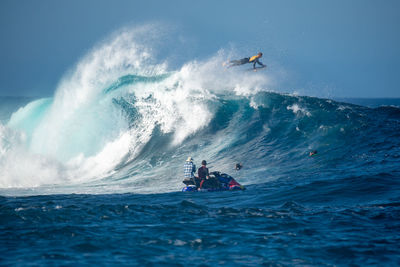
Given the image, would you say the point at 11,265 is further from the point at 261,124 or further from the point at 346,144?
the point at 261,124

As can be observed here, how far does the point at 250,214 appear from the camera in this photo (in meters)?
9.41

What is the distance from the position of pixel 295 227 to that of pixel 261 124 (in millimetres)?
12934

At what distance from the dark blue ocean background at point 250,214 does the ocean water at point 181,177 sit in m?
0.04

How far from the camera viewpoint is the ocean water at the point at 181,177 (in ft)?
23.1

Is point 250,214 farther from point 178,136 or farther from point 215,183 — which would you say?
point 178,136

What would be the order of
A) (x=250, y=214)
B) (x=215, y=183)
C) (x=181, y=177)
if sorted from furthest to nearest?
(x=181, y=177) < (x=215, y=183) < (x=250, y=214)

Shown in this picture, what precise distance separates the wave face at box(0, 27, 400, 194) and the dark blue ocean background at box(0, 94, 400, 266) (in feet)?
0.45

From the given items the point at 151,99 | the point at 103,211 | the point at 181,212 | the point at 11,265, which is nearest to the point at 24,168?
the point at 151,99

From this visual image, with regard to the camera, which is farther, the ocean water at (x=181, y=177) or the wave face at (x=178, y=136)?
the wave face at (x=178, y=136)

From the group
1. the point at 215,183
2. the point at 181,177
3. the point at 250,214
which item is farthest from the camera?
the point at 181,177

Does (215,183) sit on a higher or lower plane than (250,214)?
higher

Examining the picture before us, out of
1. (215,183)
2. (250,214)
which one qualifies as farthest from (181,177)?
(250,214)

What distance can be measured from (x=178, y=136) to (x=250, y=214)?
12.1 metres

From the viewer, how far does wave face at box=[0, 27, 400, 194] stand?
15890 mm
